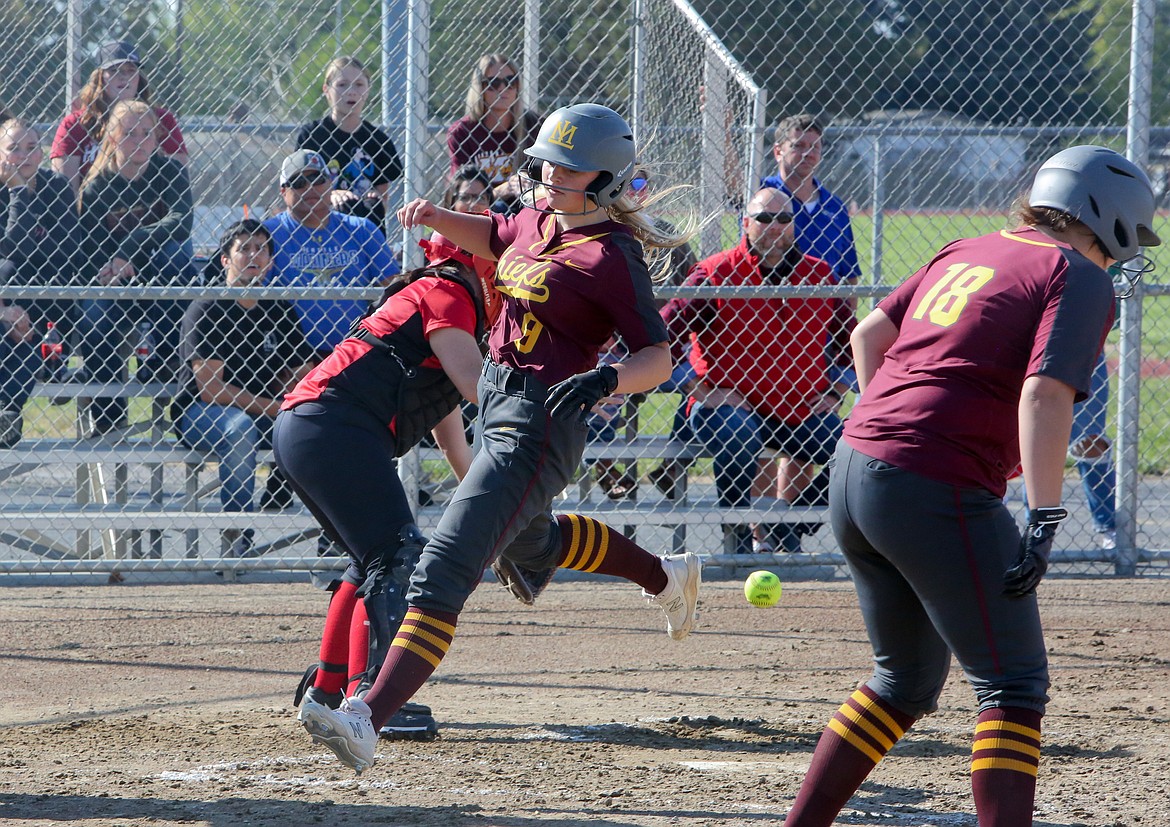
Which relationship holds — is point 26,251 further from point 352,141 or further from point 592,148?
point 592,148

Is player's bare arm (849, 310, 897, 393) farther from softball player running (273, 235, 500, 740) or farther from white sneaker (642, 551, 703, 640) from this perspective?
white sneaker (642, 551, 703, 640)

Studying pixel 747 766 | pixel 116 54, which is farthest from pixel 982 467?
pixel 116 54

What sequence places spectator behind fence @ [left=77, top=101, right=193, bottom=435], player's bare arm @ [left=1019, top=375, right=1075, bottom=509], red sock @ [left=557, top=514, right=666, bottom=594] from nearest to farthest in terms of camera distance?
player's bare arm @ [left=1019, top=375, right=1075, bottom=509]
red sock @ [left=557, top=514, right=666, bottom=594]
spectator behind fence @ [left=77, top=101, right=193, bottom=435]

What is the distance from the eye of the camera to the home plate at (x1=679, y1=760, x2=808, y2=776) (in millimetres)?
3756

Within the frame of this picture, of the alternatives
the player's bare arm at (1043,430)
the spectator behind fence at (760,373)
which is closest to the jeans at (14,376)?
the spectator behind fence at (760,373)

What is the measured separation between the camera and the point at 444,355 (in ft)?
12.6

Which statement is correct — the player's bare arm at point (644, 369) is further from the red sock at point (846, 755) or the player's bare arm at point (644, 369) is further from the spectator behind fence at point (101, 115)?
the spectator behind fence at point (101, 115)

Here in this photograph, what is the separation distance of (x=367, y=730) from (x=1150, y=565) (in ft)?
17.2

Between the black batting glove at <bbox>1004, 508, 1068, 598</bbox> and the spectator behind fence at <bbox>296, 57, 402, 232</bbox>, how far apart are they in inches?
190

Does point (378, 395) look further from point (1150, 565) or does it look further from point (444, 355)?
point (1150, 565)

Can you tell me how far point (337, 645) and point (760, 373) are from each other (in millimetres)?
3291

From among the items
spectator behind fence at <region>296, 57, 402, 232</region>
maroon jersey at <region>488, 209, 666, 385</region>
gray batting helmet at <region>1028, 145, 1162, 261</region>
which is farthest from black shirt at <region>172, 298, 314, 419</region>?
gray batting helmet at <region>1028, 145, 1162, 261</region>

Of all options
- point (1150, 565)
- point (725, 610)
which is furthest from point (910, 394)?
point (1150, 565)

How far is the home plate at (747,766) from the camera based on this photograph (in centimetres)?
376
